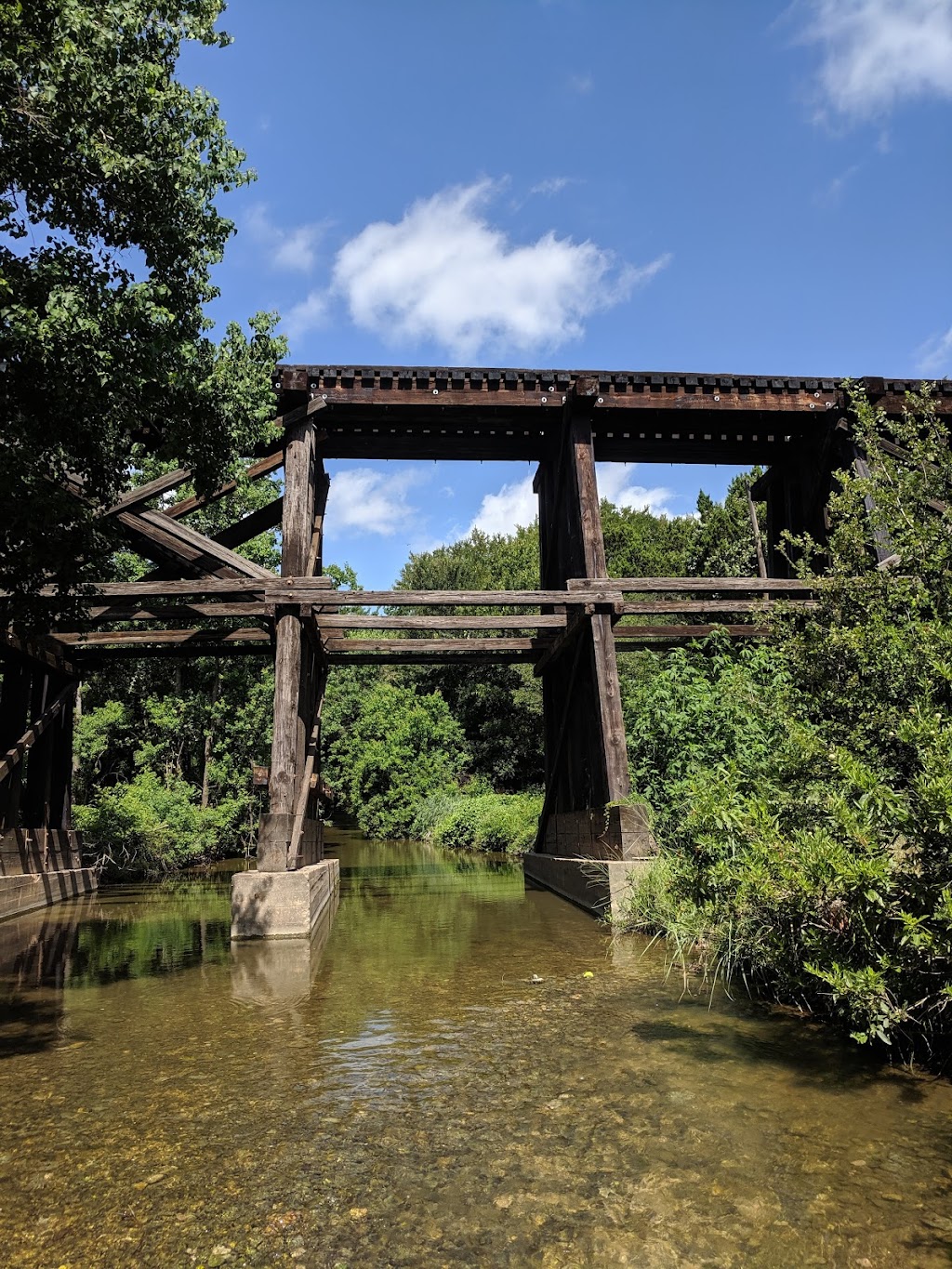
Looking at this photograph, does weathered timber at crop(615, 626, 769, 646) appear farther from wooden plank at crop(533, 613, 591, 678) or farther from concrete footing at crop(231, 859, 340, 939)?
concrete footing at crop(231, 859, 340, 939)

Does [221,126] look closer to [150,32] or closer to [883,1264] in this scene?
[150,32]

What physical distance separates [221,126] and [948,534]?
21.5 feet

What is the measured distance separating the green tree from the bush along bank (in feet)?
16.3

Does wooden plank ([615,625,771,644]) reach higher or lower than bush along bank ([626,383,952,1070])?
higher

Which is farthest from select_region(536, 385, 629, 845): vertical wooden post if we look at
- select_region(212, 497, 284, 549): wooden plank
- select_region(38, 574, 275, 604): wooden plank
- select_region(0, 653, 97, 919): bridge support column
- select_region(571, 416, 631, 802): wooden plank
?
select_region(0, 653, 97, 919): bridge support column

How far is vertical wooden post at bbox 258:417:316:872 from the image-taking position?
34.1ft

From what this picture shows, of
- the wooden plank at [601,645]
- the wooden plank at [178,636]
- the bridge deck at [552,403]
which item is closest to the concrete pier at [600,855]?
the wooden plank at [601,645]

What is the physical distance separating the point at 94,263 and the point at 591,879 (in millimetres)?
9155

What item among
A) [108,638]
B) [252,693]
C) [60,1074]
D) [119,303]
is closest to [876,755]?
[60,1074]

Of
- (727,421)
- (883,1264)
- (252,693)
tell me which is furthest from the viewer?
(252,693)

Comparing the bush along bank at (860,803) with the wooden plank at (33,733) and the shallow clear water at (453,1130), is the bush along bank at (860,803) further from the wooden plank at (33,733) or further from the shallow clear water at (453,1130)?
the wooden plank at (33,733)

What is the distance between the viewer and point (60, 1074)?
197 inches

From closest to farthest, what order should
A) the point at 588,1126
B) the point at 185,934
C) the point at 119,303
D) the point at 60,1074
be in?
1. the point at 588,1126
2. the point at 60,1074
3. the point at 119,303
4. the point at 185,934

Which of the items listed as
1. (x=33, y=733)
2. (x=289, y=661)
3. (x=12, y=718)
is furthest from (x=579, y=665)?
(x=12, y=718)
